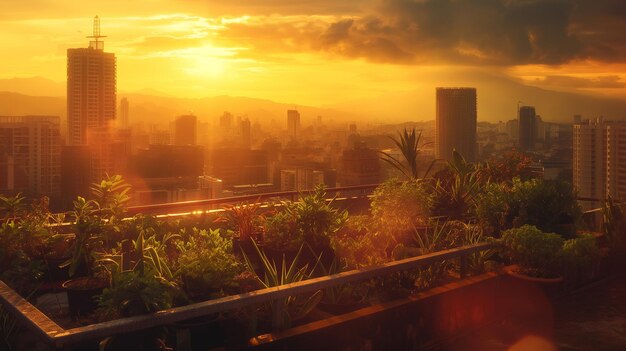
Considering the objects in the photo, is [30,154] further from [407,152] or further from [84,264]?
[84,264]

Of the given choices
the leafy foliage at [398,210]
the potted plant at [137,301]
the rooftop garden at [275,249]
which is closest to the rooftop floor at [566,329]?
the rooftop garden at [275,249]

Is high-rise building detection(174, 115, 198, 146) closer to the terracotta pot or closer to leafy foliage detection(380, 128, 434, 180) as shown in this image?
leafy foliage detection(380, 128, 434, 180)

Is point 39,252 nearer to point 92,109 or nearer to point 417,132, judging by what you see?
point 417,132

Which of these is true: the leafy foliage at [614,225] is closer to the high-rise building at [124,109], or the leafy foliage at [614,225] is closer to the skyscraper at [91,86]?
the skyscraper at [91,86]

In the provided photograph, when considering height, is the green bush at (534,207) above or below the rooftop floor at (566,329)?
above

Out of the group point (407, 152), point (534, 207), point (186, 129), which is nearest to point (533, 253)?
point (534, 207)

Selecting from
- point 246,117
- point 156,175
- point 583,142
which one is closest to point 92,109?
point 246,117

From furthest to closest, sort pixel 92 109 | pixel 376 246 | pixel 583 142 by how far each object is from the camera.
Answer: pixel 92 109 → pixel 583 142 → pixel 376 246
